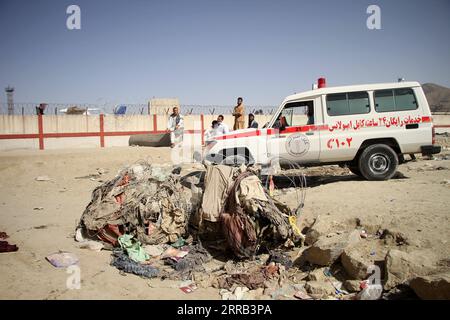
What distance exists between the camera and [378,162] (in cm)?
770

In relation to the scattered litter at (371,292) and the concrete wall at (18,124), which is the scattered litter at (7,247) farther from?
the concrete wall at (18,124)

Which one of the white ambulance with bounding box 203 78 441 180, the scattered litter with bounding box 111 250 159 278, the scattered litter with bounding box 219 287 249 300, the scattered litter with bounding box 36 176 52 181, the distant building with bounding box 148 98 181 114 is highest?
the distant building with bounding box 148 98 181 114

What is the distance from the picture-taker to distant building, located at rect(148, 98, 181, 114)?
20891mm

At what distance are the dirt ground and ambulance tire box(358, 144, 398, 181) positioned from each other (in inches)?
9.5

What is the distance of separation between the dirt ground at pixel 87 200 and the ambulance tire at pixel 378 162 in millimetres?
240

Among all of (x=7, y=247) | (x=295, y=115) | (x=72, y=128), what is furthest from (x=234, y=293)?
(x=72, y=128)

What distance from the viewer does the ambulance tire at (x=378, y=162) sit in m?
7.60

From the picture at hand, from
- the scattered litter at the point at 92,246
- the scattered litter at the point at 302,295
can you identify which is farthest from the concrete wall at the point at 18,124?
the scattered litter at the point at 302,295

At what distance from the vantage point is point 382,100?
24.9ft

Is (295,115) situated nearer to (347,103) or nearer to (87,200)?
(347,103)

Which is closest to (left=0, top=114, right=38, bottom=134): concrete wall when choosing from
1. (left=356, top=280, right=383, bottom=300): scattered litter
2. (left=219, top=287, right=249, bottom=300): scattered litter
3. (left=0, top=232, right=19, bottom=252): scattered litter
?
(left=0, top=232, right=19, bottom=252): scattered litter

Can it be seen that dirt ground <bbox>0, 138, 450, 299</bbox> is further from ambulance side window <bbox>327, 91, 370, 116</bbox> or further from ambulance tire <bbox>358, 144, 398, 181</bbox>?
ambulance side window <bbox>327, 91, 370, 116</bbox>

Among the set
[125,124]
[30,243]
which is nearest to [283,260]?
[30,243]
